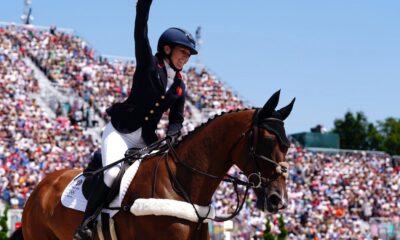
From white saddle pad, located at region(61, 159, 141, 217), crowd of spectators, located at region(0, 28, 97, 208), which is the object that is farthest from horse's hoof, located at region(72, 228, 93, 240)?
crowd of spectators, located at region(0, 28, 97, 208)

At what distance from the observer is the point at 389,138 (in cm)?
8112

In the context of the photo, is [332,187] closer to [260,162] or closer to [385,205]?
[385,205]

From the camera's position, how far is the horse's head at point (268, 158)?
5.71 meters

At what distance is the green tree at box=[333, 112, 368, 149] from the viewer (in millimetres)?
80812

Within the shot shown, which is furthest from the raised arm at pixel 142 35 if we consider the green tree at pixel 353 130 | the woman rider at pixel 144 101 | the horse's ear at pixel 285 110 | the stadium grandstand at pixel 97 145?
the green tree at pixel 353 130

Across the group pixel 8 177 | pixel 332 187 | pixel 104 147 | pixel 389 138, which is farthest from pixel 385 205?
pixel 389 138

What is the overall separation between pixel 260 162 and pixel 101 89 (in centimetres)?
3116

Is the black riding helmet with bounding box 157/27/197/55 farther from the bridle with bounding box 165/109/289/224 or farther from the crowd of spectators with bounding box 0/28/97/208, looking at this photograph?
the crowd of spectators with bounding box 0/28/97/208

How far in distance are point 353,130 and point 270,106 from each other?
77.3m

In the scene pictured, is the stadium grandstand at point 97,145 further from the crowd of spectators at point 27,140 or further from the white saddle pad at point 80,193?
the white saddle pad at point 80,193

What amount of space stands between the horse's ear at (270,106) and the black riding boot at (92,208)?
1710 mm

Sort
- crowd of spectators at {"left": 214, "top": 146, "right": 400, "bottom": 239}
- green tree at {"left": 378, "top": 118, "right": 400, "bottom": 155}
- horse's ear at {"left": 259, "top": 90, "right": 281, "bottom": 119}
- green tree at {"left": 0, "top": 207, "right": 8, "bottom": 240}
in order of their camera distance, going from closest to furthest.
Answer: horse's ear at {"left": 259, "top": 90, "right": 281, "bottom": 119} → green tree at {"left": 0, "top": 207, "right": 8, "bottom": 240} → crowd of spectators at {"left": 214, "top": 146, "right": 400, "bottom": 239} → green tree at {"left": 378, "top": 118, "right": 400, "bottom": 155}

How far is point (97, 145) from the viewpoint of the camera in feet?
96.9

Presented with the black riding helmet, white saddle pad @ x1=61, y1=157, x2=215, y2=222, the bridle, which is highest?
the black riding helmet
